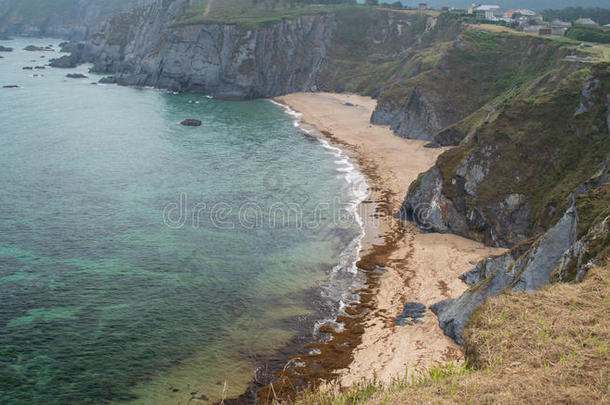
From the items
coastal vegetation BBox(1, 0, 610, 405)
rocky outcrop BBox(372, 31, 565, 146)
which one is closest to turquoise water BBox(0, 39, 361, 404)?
coastal vegetation BBox(1, 0, 610, 405)

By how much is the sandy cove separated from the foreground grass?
409 centimetres

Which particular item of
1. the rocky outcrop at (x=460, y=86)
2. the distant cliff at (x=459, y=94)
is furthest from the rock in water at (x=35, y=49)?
the rocky outcrop at (x=460, y=86)

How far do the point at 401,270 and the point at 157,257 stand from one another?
676 inches

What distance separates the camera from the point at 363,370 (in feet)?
70.0

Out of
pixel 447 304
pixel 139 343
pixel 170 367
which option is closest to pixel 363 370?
pixel 447 304

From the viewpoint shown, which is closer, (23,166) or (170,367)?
(170,367)

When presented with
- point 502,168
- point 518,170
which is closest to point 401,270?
point 502,168

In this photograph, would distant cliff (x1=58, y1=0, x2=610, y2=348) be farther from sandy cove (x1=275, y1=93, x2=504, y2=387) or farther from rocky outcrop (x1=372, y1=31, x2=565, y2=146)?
sandy cove (x1=275, y1=93, x2=504, y2=387)

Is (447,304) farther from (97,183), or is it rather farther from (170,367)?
(97,183)

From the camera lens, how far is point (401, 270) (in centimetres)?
3191

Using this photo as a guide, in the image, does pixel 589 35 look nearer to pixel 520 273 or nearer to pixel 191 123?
pixel 191 123

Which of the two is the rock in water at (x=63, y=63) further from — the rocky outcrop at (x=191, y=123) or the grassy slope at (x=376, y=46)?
the rocky outcrop at (x=191, y=123)

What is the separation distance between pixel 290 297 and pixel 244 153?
36.7 metres

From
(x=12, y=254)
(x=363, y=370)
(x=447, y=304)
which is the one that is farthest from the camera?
(x=12, y=254)
